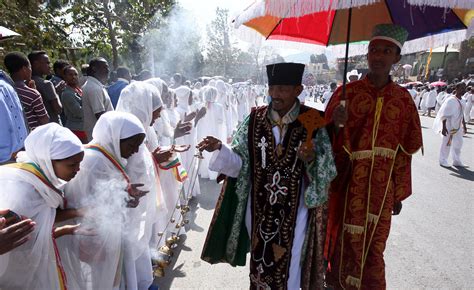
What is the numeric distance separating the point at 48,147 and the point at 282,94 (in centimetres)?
161

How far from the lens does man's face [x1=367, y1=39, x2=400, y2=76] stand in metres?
2.59

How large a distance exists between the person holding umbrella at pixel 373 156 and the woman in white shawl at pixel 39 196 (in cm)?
192

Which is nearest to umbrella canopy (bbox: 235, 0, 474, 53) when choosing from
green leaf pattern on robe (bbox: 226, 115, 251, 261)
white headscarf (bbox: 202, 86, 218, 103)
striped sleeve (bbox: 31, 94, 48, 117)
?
green leaf pattern on robe (bbox: 226, 115, 251, 261)

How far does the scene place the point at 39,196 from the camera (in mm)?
2018

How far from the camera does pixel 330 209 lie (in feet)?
9.84

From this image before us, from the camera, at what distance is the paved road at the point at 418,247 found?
11.6 feet

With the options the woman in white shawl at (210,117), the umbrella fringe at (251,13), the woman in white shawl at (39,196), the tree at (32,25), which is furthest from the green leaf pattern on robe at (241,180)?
the tree at (32,25)

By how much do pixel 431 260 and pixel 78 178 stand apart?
3.95 meters

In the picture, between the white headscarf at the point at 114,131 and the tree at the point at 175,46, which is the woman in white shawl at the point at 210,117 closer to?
the white headscarf at the point at 114,131

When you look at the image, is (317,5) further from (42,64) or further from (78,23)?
(78,23)

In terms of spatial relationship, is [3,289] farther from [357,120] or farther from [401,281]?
[401,281]

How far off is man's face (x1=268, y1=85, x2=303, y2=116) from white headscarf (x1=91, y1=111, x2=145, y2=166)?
110 centimetres

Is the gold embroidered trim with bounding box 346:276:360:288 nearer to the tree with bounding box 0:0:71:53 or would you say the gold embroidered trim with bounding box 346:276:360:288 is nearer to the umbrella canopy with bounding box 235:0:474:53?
the umbrella canopy with bounding box 235:0:474:53

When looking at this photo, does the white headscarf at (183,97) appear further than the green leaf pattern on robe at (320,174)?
Yes
